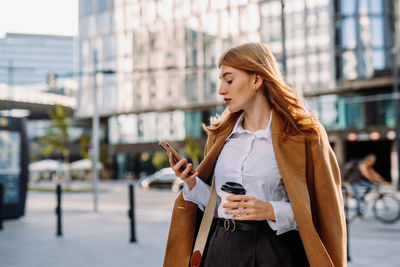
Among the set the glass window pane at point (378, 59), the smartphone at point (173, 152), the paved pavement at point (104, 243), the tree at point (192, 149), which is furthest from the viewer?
the tree at point (192, 149)

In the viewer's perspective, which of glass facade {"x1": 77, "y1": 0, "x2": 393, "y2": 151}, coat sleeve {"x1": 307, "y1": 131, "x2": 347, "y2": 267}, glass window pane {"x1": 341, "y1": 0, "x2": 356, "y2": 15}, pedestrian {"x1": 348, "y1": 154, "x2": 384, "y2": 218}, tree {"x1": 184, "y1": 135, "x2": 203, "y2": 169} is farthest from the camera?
tree {"x1": 184, "y1": 135, "x2": 203, "y2": 169}

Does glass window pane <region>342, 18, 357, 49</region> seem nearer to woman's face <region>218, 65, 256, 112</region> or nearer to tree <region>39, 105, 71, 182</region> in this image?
tree <region>39, 105, 71, 182</region>

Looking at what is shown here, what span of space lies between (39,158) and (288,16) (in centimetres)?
4461

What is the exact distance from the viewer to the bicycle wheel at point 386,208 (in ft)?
37.0

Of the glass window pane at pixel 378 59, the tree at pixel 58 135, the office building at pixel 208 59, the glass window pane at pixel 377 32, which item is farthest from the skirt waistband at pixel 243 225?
the glass window pane at pixel 377 32

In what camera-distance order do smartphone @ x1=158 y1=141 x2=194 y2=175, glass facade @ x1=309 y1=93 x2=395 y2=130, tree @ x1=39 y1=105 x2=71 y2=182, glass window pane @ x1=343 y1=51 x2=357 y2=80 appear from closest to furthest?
smartphone @ x1=158 y1=141 x2=194 y2=175 → tree @ x1=39 y1=105 x2=71 y2=182 → glass facade @ x1=309 y1=93 x2=395 y2=130 → glass window pane @ x1=343 y1=51 x2=357 y2=80

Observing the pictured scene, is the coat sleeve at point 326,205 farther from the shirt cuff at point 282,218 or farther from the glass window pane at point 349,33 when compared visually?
the glass window pane at point 349,33

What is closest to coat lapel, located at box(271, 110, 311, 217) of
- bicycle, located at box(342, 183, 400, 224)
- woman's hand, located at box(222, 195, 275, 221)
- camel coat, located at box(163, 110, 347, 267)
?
camel coat, located at box(163, 110, 347, 267)

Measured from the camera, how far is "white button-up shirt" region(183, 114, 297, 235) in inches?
84.1

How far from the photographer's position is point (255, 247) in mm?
2152

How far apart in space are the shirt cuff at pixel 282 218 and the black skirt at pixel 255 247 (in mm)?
51

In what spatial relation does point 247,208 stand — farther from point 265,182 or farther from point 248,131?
point 248,131

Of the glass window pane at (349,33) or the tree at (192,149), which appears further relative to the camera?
the tree at (192,149)

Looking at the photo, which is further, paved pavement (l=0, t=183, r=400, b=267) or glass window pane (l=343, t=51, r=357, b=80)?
glass window pane (l=343, t=51, r=357, b=80)
